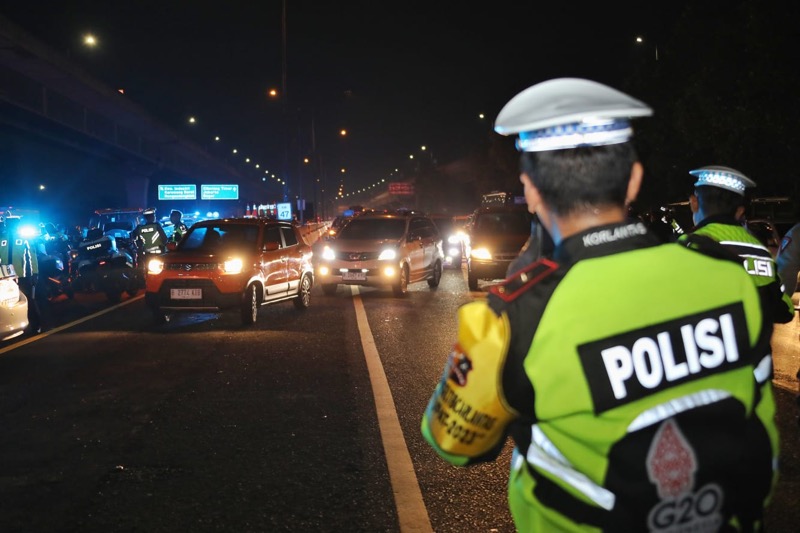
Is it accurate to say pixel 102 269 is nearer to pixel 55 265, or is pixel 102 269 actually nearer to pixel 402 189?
pixel 55 265

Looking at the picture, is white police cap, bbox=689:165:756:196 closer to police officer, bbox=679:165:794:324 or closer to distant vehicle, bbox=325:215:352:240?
police officer, bbox=679:165:794:324

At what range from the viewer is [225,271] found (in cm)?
1270

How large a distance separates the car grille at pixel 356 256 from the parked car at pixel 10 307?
789 centimetres

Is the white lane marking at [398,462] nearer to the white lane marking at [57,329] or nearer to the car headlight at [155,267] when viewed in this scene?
the car headlight at [155,267]

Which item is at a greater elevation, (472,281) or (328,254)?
(328,254)

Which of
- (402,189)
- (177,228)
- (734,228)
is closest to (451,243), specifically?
(177,228)

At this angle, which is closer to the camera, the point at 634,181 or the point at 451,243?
the point at 634,181

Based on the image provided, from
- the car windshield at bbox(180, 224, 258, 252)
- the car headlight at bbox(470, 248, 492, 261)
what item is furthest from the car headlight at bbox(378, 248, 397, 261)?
the car windshield at bbox(180, 224, 258, 252)

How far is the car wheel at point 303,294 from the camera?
15021mm

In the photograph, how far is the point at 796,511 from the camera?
4.51m

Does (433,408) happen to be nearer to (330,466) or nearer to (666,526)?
(666,526)

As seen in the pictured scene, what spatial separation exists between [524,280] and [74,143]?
45564mm

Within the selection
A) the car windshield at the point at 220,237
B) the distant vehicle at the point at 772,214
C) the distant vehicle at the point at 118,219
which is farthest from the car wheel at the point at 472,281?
the distant vehicle at the point at 118,219

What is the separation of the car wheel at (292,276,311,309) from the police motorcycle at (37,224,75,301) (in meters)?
5.51
